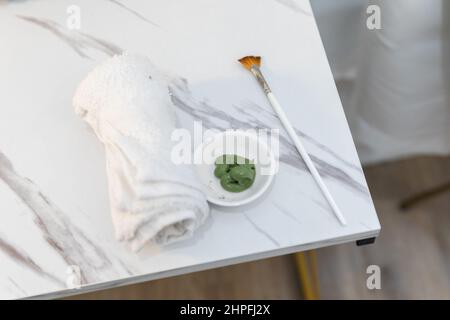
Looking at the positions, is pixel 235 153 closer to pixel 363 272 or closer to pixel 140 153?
pixel 140 153

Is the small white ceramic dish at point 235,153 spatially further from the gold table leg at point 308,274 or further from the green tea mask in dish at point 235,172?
the gold table leg at point 308,274

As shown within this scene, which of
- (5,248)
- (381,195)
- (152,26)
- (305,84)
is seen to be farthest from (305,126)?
(381,195)

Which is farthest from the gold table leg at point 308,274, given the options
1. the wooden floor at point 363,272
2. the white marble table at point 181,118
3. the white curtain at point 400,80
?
the white marble table at point 181,118

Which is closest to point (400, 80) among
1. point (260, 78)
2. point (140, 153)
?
point (260, 78)

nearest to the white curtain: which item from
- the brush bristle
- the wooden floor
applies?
the wooden floor

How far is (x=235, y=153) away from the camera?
27.1 inches

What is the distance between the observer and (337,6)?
1003 mm

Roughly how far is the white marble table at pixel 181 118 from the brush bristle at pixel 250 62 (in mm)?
12

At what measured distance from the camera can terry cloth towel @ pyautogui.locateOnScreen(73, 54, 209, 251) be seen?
23.3 inches

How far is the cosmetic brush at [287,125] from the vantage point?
0.65 meters

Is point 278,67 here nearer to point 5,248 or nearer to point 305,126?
point 305,126

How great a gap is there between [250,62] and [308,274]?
1.90ft

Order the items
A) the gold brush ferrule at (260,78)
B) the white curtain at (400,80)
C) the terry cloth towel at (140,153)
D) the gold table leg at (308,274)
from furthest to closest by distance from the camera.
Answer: the gold table leg at (308,274), the white curtain at (400,80), the gold brush ferrule at (260,78), the terry cloth towel at (140,153)
